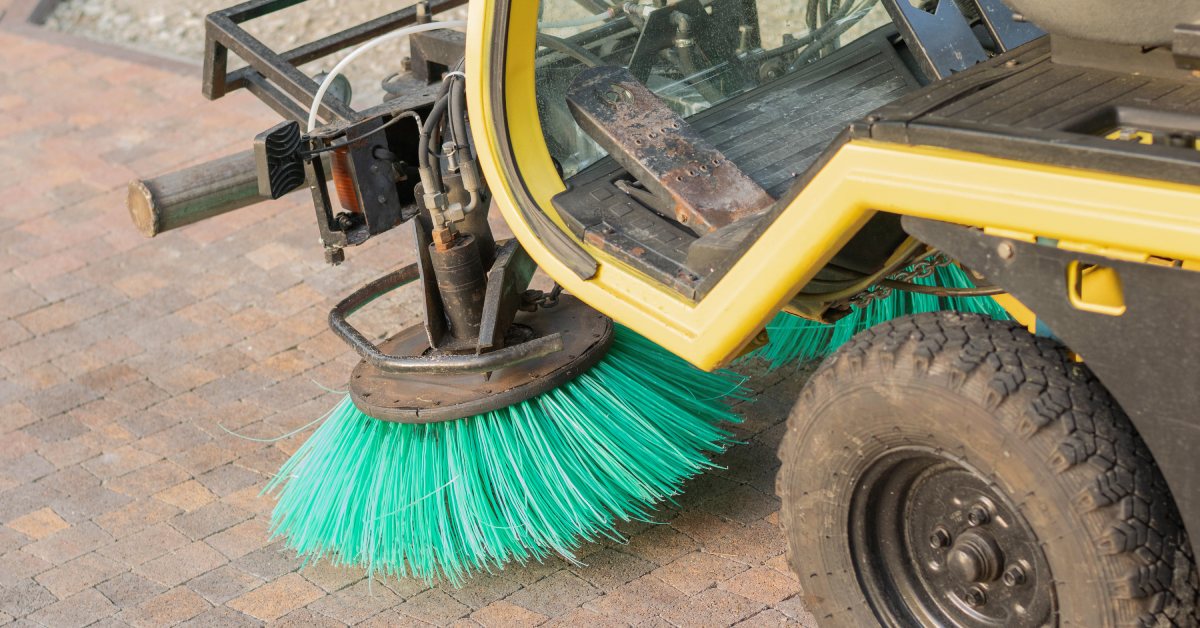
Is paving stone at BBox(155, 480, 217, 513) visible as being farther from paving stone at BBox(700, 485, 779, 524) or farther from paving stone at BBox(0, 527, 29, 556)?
paving stone at BBox(700, 485, 779, 524)

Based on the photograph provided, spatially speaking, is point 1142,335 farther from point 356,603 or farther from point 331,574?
point 331,574

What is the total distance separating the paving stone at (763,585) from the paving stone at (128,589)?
1188 mm

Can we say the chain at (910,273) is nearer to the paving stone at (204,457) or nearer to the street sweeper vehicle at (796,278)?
the street sweeper vehicle at (796,278)

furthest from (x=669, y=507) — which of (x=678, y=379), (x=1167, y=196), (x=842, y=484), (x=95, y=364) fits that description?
(x=95, y=364)

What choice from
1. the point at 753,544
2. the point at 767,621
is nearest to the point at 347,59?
the point at 753,544

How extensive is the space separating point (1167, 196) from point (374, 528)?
5.75ft

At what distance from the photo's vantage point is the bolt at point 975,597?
81.5 inches

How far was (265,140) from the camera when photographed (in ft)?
8.73

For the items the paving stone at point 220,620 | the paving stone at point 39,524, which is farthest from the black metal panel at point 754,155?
the paving stone at point 39,524

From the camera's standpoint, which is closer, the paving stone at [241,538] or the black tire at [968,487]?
the black tire at [968,487]

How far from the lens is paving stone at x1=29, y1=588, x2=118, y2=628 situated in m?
2.88

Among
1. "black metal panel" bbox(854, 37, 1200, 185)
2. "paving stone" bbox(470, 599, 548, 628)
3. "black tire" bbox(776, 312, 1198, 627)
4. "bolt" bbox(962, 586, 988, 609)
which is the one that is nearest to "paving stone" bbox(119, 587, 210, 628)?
"paving stone" bbox(470, 599, 548, 628)

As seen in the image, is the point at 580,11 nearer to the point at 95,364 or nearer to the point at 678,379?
the point at 678,379

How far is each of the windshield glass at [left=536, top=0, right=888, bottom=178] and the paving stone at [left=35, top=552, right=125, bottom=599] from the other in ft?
4.38
